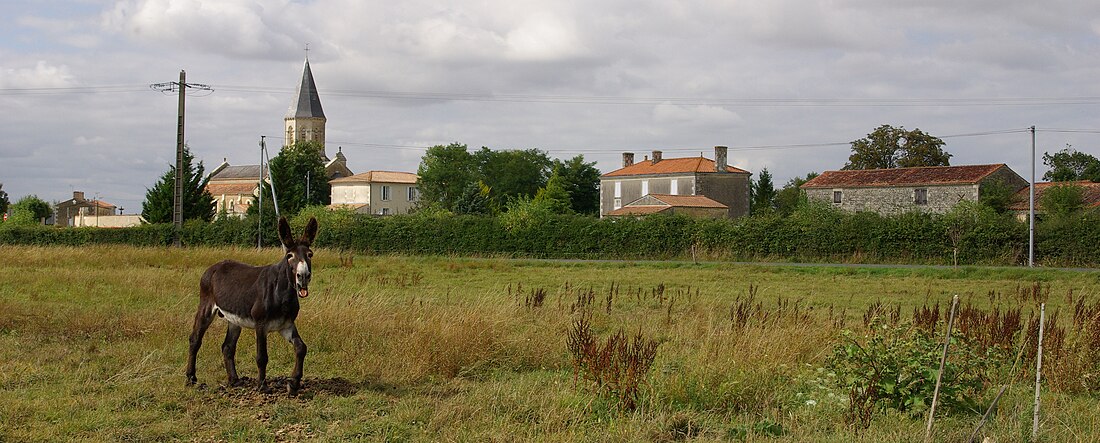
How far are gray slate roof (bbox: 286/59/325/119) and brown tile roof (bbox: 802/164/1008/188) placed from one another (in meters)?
93.2

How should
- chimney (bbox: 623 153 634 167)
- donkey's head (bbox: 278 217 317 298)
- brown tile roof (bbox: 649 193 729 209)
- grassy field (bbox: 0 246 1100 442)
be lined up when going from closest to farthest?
grassy field (bbox: 0 246 1100 442) → donkey's head (bbox: 278 217 317 298) → brown tile roof (bbox: 649 193 729 209) → chimney (bbox: 623 153 634 167)

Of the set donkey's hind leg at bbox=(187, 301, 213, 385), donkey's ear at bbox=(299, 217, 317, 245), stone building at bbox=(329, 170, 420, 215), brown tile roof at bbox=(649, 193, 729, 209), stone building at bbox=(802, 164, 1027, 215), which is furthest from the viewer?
stone building at bbox=(329, 170, 420, 215)

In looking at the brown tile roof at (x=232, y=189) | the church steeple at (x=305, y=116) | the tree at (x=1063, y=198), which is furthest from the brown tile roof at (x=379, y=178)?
the tree at (x=1063, y=198)

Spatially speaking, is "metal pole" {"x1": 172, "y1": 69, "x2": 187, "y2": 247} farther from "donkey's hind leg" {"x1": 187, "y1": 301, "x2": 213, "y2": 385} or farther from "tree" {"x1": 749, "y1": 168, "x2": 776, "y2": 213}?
"tree" {"x1": 749, "y1": 168, "x2": 776, "y2": 213}

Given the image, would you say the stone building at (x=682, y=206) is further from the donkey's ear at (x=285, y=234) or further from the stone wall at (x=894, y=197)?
the donkey's ear at (x=285, y=234)

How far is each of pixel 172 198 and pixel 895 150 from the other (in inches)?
2409

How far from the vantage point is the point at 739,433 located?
6.94m

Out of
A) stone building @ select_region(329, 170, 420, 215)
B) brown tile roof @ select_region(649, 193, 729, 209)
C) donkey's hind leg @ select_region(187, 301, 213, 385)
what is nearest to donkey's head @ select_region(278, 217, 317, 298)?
donkey's hind leg @ select_region(187, 301, 213, 385)

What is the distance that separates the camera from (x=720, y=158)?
3497 inches

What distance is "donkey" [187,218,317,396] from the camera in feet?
25.3

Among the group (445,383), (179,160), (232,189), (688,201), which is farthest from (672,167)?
(445,383)

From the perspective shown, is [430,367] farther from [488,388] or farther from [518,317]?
[518,317]

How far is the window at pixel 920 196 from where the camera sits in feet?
227

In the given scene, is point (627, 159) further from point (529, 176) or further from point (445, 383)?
point (445, 383)
